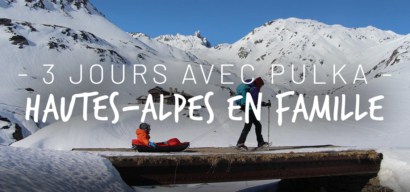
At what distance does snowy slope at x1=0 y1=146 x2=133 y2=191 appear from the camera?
489cm

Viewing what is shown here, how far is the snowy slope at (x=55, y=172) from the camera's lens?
4.89 metres

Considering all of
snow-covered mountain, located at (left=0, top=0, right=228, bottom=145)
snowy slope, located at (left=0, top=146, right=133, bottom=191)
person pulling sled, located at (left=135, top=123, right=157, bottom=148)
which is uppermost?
snow-covered mountain, located at (left=0, top=0, right=228, bottom=145)

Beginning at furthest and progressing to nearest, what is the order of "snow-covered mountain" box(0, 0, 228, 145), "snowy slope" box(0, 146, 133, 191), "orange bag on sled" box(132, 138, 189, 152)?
"snow-covered mountain" box(0, 0, 228, 145) < "orange bag on sled" box(132, 138, 189, 152) < "snowy slope" box(0, 146, 133, 191)

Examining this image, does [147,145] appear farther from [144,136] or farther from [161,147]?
[161,147]

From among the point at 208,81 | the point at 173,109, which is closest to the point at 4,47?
the point at 208,81

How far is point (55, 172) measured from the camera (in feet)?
18.9

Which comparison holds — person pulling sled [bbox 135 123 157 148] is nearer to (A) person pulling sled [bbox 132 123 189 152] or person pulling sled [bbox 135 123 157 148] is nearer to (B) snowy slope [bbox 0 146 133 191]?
(A) person pulling sled [bbox 132 123 189 152]

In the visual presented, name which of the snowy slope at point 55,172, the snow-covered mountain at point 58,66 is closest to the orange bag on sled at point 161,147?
the snowy slope at point 55,172

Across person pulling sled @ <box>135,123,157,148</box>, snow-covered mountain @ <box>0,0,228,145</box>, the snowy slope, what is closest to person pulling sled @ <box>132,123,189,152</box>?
person pulling sled @ <box>135,123,157,148</box>

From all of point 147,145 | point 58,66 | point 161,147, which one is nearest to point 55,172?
point 147,145

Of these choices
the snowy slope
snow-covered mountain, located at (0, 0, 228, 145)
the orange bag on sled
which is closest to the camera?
the snowy slope

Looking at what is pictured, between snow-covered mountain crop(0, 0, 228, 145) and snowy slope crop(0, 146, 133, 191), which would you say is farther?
snow-covered mountain crop(0, 0, 228, 145)

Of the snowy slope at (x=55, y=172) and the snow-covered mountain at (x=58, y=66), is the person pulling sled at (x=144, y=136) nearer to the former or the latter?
the snowy slope at (x=55, y=172)

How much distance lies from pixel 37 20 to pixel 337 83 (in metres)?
195
